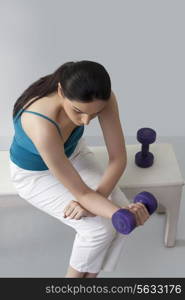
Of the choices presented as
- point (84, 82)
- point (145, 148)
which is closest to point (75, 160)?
point (145, 148)

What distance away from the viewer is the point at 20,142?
1562mm

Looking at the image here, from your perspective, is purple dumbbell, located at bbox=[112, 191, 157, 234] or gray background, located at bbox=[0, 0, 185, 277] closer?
purple dumbbell, located at bbox=[112, 191, 157, 234]

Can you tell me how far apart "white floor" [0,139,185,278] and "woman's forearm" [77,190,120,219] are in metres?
0.45

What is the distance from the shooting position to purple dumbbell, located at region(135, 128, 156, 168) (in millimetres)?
1700

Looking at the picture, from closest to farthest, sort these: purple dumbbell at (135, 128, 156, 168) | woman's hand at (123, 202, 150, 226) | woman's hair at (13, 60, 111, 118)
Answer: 1. woman's hair at (13, 60, 111, 118)
2. woman's hand at (123, 202, 150, 226)
3. purple dumbbell at (135, 128, 156, 168)

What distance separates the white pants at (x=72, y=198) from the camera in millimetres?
1565

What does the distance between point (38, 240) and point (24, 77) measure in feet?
2.67

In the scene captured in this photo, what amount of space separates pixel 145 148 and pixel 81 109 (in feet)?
1.49

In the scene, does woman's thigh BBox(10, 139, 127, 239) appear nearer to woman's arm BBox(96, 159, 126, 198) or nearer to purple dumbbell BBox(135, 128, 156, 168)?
woman's arm BBox(96, 159, 126, 198)

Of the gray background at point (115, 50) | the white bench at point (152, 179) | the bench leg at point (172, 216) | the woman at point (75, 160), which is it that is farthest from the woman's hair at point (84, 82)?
the gray background at point (115, 50)

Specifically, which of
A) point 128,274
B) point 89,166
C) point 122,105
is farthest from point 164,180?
point 122,105

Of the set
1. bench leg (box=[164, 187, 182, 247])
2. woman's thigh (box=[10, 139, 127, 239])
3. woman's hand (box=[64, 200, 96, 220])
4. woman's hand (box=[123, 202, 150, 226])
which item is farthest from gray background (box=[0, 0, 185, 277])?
woman's hand (box=[123, 202, 150, 226])

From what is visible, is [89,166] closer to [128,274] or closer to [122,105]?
[128,274]

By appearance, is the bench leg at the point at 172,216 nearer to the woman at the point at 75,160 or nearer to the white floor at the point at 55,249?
the white floor at the point at 55,249
